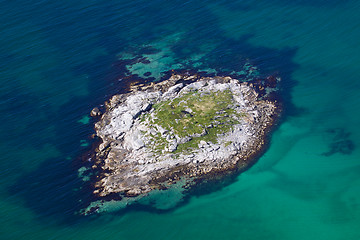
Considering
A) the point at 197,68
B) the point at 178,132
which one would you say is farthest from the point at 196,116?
the point at 197,68

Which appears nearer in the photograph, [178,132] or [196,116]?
[178,132]

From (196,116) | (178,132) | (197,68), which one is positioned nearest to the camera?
(178,132)

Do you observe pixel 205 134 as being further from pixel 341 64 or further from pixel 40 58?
pixel 40 58


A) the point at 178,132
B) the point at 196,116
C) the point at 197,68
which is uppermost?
the point at 197,68

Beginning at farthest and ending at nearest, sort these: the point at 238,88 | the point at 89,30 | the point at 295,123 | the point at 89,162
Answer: the point at 89,30, the point at 238,88, the point at 295,123, the point at 89,162

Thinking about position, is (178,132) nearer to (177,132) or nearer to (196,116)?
(177,132)

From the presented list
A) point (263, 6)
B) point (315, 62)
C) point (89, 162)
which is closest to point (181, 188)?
point (89, 162)

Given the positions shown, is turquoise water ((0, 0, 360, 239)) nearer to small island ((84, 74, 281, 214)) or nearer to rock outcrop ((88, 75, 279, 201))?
small island ((84, 74, 281, 214))
